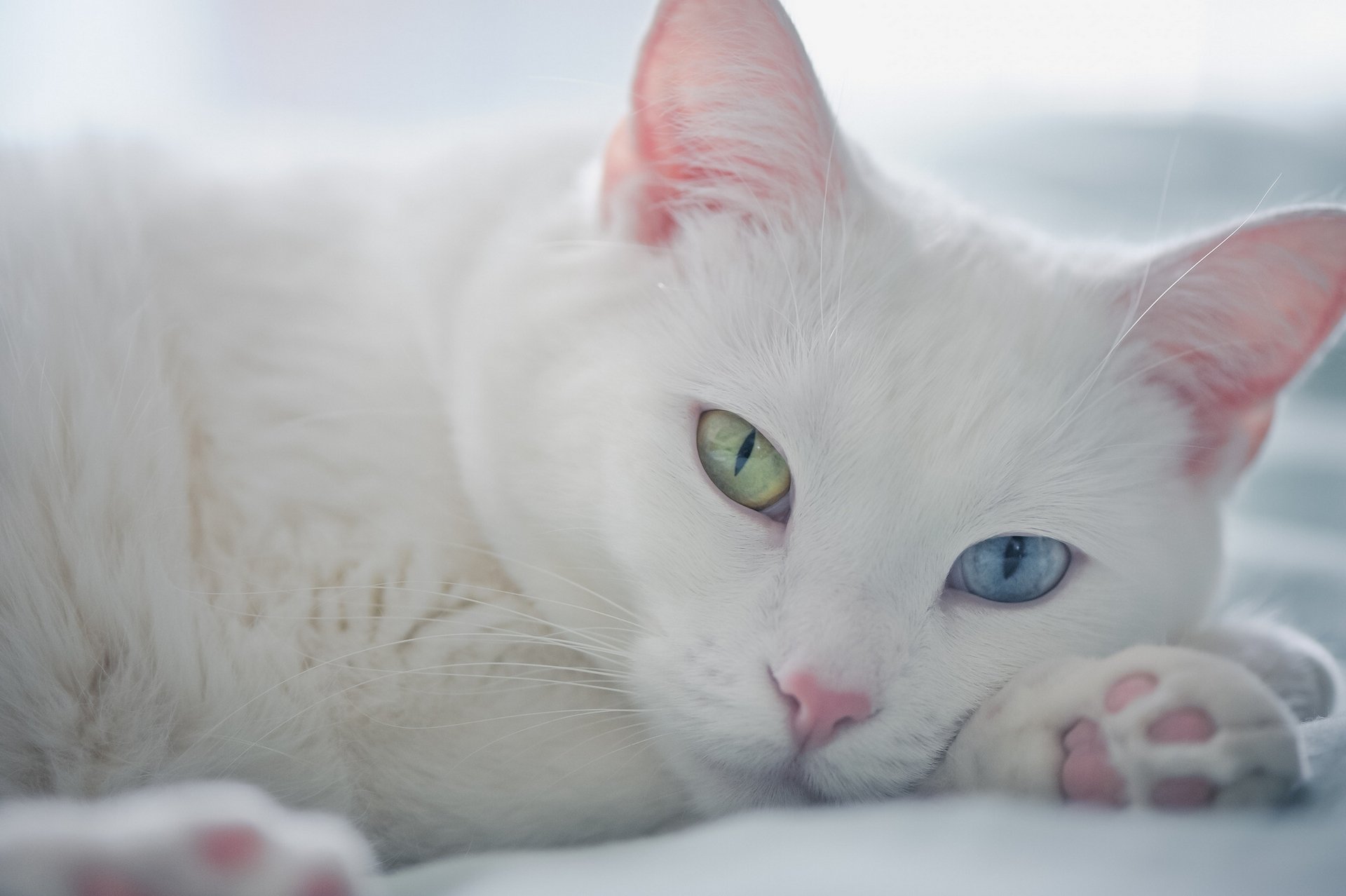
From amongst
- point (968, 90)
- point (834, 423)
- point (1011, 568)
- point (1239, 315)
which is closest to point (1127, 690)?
point (1011, 568)

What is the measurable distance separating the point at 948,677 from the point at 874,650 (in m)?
0.11

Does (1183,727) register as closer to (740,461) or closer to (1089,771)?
(1089,771)

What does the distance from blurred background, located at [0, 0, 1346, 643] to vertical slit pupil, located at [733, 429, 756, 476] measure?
0.66 metres

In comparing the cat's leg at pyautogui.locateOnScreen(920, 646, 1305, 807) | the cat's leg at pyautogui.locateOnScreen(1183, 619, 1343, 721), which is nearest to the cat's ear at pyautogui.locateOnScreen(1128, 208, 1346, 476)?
the cat's leg at pyautogui.locateOnScreen(1183, 619, 1343, 721)

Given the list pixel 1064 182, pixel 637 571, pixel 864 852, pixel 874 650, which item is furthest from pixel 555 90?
pixel 864 852

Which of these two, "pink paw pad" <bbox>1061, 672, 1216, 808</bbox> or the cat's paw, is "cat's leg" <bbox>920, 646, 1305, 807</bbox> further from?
the cat's paw

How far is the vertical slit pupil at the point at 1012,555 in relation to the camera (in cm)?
105

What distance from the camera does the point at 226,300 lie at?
1.31 metres

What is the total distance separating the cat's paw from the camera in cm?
67

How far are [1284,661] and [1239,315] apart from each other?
0.43m

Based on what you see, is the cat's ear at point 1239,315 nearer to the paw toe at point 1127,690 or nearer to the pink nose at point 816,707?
the paw toe at point 1127,690

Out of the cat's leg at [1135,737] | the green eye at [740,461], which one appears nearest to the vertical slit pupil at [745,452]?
the green eye at [740,461]

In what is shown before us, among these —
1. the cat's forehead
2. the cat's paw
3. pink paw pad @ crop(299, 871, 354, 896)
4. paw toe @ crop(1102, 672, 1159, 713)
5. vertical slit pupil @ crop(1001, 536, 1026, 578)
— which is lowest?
pink paw pad @ crop(299, 871, 354, 896)

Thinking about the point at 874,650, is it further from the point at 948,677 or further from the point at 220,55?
the point at 220,55
